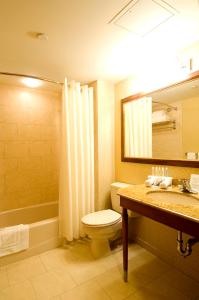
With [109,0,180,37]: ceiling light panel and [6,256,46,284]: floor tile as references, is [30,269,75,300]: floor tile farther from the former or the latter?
[109,0,180,37]: ceiling light panel

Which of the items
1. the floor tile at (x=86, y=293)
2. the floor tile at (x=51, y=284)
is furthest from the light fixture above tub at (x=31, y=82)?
the floor tile at (x=86, y=293)

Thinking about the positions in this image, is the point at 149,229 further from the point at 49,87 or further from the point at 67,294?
the point at 49,87

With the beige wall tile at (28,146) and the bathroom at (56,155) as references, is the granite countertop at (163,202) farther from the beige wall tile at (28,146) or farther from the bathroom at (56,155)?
the beige wall tile at (28,146)

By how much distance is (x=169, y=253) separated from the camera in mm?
1896

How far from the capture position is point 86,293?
1532 millimetres

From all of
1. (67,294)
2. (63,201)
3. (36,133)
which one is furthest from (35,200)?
(67,294)

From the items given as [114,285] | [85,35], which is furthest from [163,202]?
[85,35]

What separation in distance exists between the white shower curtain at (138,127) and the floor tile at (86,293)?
136cm

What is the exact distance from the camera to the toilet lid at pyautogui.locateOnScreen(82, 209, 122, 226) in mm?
1903

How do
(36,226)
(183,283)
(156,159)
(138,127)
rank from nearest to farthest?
(183,283), (156,159), (36,226), (138,127)

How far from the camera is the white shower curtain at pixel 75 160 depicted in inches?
87.5

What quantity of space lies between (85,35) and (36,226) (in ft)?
6.51

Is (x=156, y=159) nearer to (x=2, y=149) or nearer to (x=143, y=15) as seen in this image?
(x=143, y=15)

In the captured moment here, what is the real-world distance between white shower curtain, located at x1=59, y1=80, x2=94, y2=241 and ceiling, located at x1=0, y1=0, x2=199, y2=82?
0.36 meters
